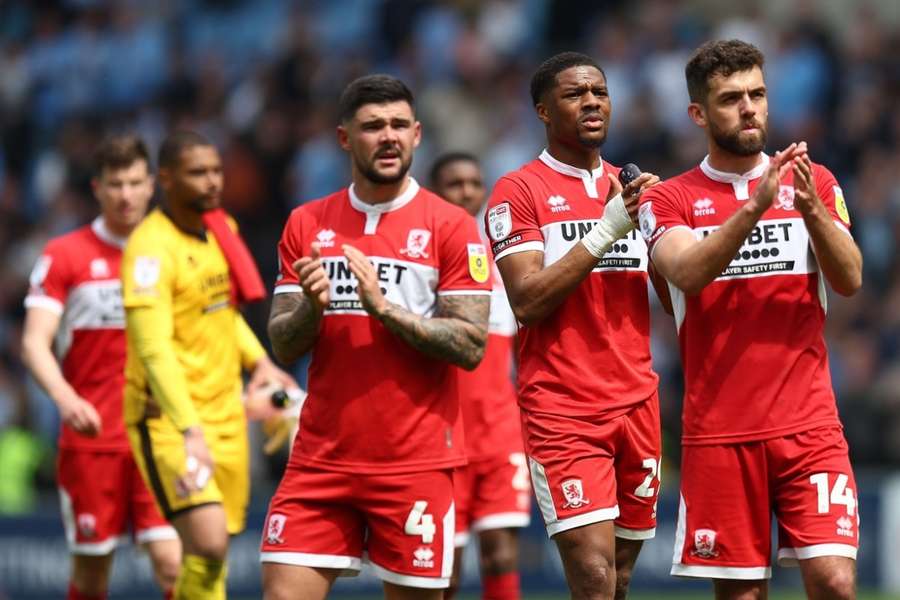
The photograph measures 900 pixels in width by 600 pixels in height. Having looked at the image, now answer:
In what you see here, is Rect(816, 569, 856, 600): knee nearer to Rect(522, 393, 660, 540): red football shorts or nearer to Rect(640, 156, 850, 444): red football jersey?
Rect(640, 156, 850, 444): red football jersey

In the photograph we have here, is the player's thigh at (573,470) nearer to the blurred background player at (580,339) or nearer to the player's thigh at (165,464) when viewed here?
the blurred background player at (580,339)

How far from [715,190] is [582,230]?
2.09ft

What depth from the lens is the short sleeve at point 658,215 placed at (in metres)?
7.09

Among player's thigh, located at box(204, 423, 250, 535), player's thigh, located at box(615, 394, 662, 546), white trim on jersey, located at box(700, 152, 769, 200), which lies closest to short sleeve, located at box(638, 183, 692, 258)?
white trim on jersey, located at box(700, 152, 769, 200)

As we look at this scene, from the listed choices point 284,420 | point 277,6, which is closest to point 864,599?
point 284,420

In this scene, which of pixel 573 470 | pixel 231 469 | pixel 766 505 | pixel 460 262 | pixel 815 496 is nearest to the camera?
pixel 815 496

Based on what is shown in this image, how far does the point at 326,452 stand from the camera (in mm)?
7461

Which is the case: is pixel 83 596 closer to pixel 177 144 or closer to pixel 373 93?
pixel 177 144

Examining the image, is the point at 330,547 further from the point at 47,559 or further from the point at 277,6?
the point at 277,6

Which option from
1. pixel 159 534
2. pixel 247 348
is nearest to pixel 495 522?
pixel 247 348

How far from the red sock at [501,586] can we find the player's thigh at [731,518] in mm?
2971

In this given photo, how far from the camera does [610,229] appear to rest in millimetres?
7070

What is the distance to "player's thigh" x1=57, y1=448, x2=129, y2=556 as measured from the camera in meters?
9.95

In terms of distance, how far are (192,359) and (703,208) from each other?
3.29 meters
